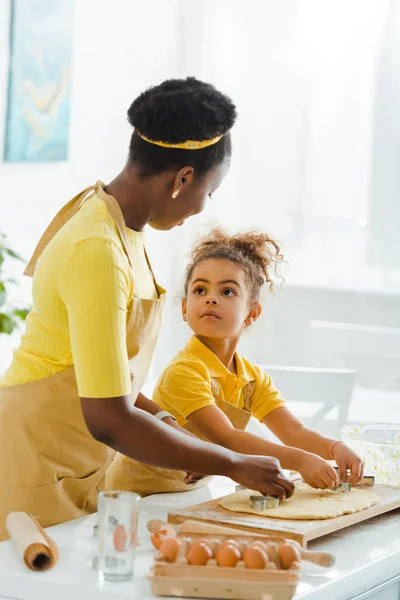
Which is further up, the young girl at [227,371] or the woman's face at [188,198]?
the woman's face at [188,198]

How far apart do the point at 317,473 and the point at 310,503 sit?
0.40 ft

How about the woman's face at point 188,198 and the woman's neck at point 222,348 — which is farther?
the woman's neck at point 222,348

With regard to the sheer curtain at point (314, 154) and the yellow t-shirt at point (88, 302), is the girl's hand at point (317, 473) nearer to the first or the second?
the yellow t-shirt at point (88, 302)

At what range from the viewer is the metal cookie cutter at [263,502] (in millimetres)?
1311

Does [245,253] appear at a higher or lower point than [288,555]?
higher

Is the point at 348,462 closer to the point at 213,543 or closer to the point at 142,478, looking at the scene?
the point at 142,478

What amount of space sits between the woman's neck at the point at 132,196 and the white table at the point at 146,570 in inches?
18.9

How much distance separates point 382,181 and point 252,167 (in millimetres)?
578

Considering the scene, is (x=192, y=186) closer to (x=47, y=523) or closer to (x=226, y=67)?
(x=47, y=523)

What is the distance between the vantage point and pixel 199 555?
3.36 ft

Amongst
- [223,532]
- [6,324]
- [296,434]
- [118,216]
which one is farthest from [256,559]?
[6,324]

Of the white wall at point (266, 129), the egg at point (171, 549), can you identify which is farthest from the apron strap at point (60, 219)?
the white wall at point (266, 129)

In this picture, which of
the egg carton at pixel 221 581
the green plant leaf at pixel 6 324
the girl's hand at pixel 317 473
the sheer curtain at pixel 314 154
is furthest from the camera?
the sheer curtain at pixel 314 154

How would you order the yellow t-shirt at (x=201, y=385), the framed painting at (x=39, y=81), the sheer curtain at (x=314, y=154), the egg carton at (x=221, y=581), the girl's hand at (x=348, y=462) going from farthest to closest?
1. the framed painting at (x=39, y=81)
2. the sheer curtain at (x=314, y=154)
3. the yellow t-shirt at (x=201, y=385)
4. the girl's hand at (x=348, y=462)
5. the egg carton at (x=221, y=581)
